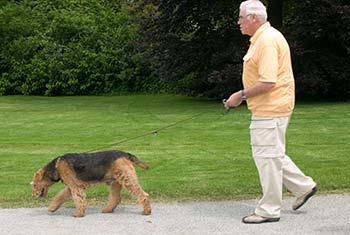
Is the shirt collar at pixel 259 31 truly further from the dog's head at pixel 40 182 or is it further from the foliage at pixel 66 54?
the foliage at pixel 66 54

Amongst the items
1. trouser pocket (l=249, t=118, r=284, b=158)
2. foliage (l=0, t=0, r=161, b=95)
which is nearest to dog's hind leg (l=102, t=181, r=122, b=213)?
trouser pocket (l=249, t=118, r=284, b=158)

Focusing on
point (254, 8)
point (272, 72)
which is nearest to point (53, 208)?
point (272, 72)

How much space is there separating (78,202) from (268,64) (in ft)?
8.05

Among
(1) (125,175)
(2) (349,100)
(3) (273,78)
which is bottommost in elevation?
(2) (349,100)

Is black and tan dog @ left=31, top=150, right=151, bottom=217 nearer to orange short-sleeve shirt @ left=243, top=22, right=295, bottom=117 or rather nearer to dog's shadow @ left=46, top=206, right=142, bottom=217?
dog's shadow @ left=46, top=206, right=142, bottom=217

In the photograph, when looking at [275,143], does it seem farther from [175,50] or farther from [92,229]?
[175,50]

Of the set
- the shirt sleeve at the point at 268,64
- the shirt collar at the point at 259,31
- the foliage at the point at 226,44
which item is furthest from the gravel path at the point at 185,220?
the foliage at the point at 226,44

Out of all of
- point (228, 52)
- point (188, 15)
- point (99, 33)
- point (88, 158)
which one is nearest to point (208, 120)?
point (228, 52)

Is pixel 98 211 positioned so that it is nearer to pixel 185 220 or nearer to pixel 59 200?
pixel 59 200

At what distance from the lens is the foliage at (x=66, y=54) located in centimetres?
2962

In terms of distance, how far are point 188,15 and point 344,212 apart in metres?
17.3

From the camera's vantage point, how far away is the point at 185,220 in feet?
22.7

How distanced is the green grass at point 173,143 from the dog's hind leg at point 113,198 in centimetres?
66

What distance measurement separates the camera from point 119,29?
1251 inches
